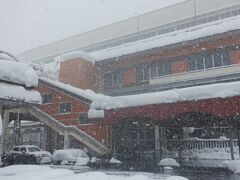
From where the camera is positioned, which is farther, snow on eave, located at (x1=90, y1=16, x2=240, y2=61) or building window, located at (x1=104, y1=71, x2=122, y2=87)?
building window, located at (x1=104, y1=71, x2=122, y2=87)

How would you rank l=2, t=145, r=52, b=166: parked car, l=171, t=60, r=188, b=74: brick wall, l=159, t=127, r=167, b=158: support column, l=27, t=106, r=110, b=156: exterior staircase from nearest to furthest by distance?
l=2, t=145, r=52, b=166: parked car → l=159, t=127, r=167, b=158: support column → l=27, t=106, r=110, b=156: exterior staircase → l=171, t=60, r=188, b=74: brick wall

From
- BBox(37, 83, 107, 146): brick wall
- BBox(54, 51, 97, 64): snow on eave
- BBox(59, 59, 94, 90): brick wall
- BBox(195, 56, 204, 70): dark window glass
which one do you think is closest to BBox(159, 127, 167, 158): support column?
BBox(37, 83, 107, 146): brick wall

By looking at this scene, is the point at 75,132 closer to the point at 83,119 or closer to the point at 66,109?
the point at 83,119

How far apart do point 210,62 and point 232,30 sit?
331cm

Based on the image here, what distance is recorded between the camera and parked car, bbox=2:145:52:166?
2127 cm

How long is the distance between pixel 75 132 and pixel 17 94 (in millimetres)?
12433

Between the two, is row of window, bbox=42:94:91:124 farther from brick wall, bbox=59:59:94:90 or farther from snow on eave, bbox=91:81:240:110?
brick wall, bbox=59:59:94:90

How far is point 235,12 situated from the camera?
3331 centimetres

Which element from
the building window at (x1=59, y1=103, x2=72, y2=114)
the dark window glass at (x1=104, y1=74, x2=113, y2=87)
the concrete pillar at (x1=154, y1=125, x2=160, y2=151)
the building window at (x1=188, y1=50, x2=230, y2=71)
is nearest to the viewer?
the concrete pillar at (x1=154, y1=125, x2=160, y2=151)

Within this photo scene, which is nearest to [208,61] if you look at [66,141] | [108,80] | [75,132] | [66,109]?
[108,80]

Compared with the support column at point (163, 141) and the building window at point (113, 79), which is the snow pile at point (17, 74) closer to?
the support column at point (163, 141)

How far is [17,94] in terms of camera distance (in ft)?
40.0

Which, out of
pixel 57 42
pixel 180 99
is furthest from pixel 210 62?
pixel 57 42

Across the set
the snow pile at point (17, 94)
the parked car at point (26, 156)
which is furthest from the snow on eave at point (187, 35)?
the snow pile at point (17, 94)
